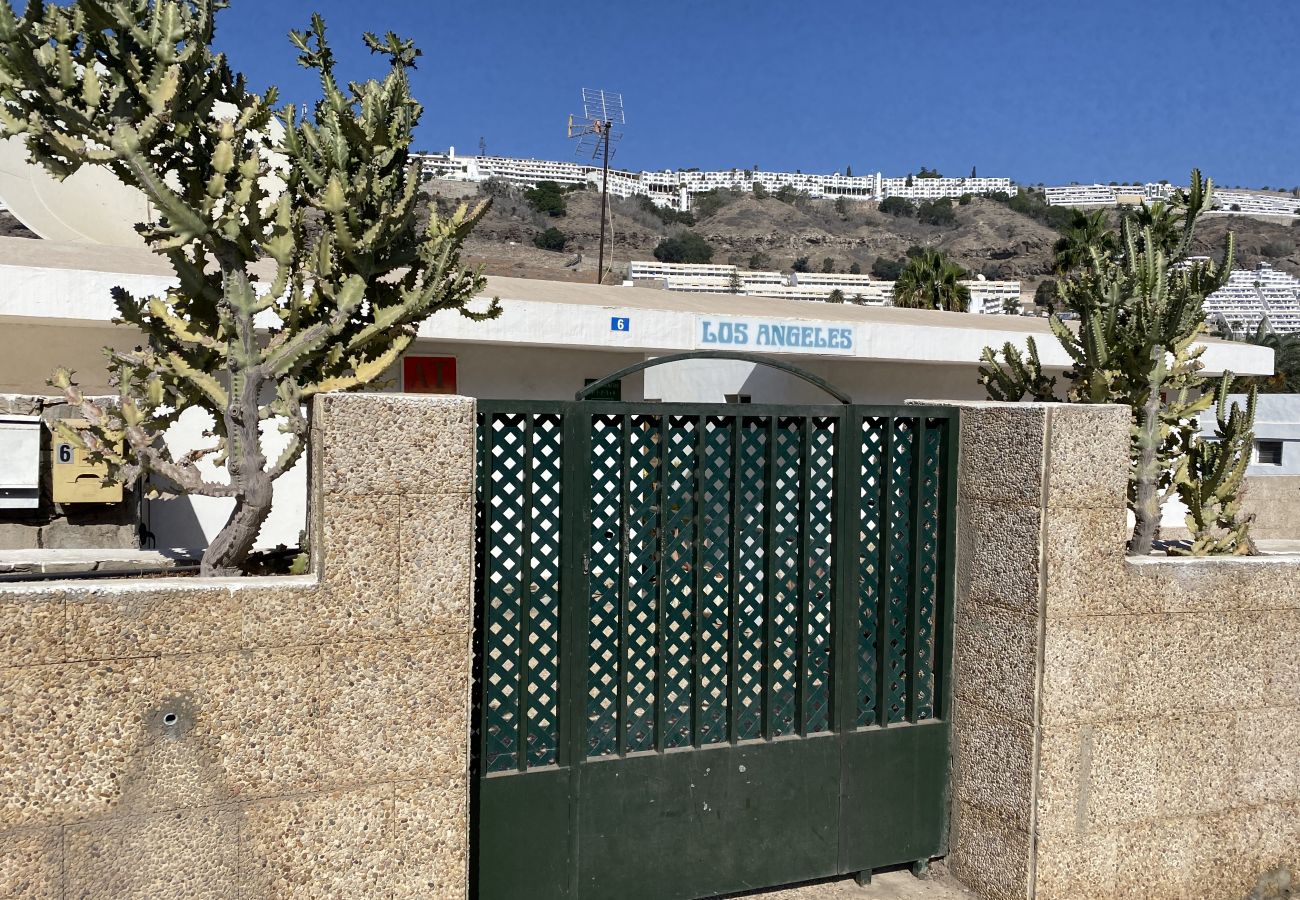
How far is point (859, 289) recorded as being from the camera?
299 ft

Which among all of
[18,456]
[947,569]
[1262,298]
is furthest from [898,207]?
[947,569]

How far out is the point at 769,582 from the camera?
16.1 feet

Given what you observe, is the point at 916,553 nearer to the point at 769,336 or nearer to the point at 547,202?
the point at 769,336

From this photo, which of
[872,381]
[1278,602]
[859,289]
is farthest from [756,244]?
[1278,602]

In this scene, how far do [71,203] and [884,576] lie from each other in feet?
46.9

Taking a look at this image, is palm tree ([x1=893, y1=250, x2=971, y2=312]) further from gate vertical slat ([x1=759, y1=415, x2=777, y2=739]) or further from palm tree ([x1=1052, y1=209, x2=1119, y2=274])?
gate vertical slat ([x1=759, y1=415, x2=777, y2=739])

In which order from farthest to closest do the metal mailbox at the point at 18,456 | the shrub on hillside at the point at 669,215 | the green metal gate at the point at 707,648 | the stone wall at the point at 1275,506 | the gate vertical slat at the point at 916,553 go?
1. the shrub on hillside at the point at 669,215
2. the stone wall at the point at 1275,506
3. the metal mailbox at the point at 18,456
4. the gate vertical slat at the point at 916,553
5. the green metal gate at the point at 707,648

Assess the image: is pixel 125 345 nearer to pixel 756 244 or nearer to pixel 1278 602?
pixel 1278 602

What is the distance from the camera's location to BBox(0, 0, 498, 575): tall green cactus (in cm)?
483

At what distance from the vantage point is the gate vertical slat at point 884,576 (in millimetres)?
5129

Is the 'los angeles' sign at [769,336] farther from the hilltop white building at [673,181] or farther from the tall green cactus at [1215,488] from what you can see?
the hilltop white building at [673,181]

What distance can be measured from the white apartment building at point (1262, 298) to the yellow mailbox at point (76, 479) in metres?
108

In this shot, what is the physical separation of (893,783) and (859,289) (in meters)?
89.3

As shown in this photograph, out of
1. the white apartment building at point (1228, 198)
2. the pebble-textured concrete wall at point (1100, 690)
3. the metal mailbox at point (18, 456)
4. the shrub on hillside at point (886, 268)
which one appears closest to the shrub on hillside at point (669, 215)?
the shrub on hillside at point (886, 268)
